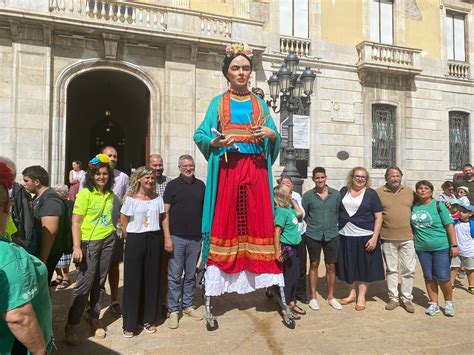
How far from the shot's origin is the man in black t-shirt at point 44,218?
136 inches

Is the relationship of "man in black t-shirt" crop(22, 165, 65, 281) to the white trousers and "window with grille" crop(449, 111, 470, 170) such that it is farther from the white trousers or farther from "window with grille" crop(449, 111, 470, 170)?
"window with grille" crop(449, 111, 470, 170)

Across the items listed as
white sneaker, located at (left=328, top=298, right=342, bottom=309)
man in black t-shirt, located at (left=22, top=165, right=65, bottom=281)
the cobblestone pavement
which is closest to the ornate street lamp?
white sneaker, located at (left=328, top=298, right=342, bottom=309)

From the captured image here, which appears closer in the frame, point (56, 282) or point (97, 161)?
point (97, 161)

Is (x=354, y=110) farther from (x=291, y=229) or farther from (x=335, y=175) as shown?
(x=291, y=229)

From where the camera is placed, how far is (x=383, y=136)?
14.3 m

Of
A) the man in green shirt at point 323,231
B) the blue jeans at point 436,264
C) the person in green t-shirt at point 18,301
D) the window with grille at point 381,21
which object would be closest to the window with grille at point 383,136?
A: the window with grille at point 381,21

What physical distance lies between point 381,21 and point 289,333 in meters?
14.1

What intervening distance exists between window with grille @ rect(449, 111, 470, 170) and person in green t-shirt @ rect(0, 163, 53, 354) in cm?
1656

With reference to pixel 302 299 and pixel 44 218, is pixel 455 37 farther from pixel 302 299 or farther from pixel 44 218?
pixel 44 218

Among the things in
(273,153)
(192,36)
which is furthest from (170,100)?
(273,153)

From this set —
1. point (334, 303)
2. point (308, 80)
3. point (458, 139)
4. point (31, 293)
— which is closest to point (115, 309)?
point (334, 303)

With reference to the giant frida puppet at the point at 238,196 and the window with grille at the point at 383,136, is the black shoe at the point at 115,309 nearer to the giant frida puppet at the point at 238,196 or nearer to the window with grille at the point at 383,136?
the giant frida puppet at the point at 238,196

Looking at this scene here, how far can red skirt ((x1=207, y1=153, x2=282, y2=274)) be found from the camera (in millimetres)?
3951

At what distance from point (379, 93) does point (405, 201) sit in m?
10.2
